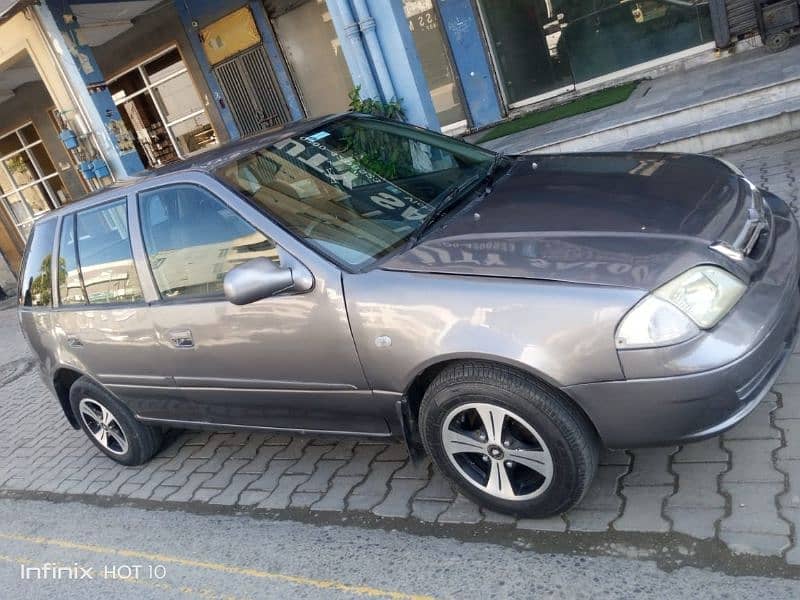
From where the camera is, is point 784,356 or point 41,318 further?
point 41,318

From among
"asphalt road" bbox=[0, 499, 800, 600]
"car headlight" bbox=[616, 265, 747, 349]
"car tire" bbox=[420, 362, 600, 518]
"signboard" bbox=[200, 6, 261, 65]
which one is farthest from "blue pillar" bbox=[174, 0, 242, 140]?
"car headlight" bbox=[616, 265, 747, 349]

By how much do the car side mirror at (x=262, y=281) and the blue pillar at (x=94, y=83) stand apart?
6.33 m

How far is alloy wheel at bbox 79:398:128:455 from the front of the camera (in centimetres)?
450

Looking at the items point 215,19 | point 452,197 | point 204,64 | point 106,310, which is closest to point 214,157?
point 106,310

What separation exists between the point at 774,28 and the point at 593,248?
7.24 metres

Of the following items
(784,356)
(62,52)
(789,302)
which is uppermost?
(62,52)

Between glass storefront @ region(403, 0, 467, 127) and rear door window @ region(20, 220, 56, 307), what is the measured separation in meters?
7.04

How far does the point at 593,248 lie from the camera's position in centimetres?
257

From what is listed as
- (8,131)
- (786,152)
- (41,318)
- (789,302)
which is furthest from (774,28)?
(8,131)

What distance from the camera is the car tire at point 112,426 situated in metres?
4.36

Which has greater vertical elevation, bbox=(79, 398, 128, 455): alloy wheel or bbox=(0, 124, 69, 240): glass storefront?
bbox=(0, 124, 69, 240): glass storefront

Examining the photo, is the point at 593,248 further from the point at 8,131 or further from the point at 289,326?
the point at 8,131

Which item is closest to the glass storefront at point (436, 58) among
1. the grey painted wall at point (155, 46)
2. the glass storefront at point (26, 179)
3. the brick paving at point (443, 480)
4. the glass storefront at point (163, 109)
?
the grey painted wall at point (155, 46)

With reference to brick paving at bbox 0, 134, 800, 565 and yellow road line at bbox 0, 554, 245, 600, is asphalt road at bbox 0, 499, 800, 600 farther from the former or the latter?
brick paving at bbox 0, 134, 800, 565
